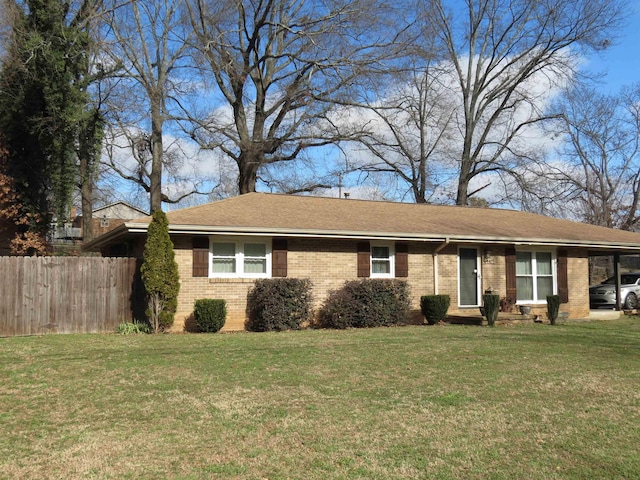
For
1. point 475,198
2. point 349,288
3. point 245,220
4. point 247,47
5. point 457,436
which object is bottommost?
point 457,436

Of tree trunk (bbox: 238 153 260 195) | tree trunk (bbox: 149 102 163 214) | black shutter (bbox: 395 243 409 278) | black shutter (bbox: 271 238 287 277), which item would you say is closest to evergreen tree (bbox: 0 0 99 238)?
tree trunk (bbox: 149 102 163 214)

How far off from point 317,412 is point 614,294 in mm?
19382

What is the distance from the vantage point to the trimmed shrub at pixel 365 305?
49.0 feet

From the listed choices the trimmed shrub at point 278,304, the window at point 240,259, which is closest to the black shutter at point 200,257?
the window at point 240,259

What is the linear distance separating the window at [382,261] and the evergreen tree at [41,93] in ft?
45.5

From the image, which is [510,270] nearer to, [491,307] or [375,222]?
[491,307]

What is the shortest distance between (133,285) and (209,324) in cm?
237

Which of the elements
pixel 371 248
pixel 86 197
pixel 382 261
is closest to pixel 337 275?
pixel 371 248

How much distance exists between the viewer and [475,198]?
43.4 m

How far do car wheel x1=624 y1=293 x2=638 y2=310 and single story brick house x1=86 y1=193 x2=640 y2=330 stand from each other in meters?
2.12

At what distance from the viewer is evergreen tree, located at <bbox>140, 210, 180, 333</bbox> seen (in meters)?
13.1

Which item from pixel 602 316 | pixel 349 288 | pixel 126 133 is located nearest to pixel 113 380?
pixel 349 288

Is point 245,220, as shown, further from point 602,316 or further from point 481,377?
point 602,316

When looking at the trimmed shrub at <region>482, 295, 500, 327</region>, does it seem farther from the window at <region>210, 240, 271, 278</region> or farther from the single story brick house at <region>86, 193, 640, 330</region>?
the window at <region>210, 240, 271, 278</region>
